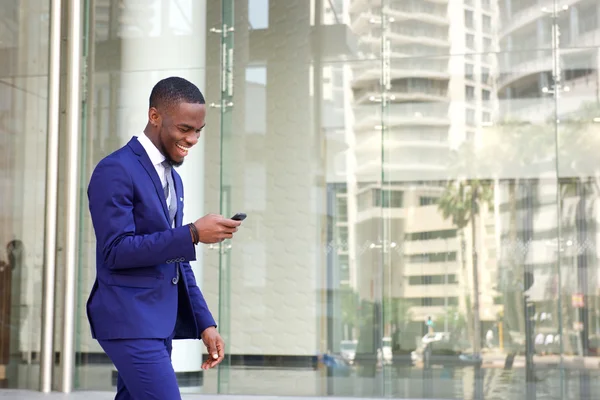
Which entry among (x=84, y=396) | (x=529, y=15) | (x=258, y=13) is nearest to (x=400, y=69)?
(x=529, y=15)

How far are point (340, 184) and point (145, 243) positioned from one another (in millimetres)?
5134

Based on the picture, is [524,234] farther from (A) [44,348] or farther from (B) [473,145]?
(A) [44,348]

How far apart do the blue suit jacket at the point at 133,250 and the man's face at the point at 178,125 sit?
7 centimetres

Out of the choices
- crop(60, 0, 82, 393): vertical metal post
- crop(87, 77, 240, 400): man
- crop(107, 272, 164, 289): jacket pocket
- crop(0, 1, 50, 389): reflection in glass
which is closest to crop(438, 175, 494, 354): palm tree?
crop(60, 0, 82, 393): vertical metal post

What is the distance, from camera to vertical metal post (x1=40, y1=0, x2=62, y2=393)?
646 centimetres

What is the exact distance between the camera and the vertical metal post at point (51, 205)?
→ 6457mm

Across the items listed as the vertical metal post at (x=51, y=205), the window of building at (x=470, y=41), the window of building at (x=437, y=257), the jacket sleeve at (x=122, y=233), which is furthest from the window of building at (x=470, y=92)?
the jacket sleeve at (x=122, y=233)

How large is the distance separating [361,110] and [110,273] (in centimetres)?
507

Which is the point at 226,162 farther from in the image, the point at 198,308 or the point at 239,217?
the point at 239,217

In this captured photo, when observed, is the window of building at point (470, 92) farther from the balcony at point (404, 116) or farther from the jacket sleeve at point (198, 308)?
the jacket sleeve at point (198, 308)

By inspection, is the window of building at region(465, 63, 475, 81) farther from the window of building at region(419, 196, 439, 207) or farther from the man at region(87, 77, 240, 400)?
the man at region(87, 77, 240, 400)

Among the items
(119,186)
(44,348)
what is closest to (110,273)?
(119,186)

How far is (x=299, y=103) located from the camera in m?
7.20

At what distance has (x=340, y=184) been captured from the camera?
720 centimetres
